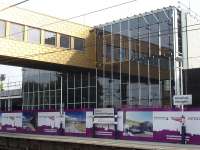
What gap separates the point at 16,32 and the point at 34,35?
2041 mm

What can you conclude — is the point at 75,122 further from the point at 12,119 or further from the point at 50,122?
the point at 12,119

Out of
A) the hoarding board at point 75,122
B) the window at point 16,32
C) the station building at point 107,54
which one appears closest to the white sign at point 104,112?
the hoarding board at point 75,122

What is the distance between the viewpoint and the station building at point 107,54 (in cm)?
3791

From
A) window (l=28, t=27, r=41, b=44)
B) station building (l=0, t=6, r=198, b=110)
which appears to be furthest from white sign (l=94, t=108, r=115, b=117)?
window (l=28, t=27, r=41, b=44)

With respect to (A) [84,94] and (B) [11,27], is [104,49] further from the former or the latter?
(B) [11,27]

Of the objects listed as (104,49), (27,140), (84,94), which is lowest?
(27,140)

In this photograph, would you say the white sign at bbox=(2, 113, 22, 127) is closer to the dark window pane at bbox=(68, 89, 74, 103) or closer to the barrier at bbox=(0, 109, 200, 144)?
the barrier at bbox=(0, 109, 200, 144)

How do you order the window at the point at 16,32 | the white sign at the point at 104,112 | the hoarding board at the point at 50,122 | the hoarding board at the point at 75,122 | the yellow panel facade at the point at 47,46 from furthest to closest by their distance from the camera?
the window at the point at 16,32 → the yellow panel facade at the point at 47,46 → the hoarding board at the point at 50,122 → the hoarding board at the point at 75,122 → the white sign at the point at 104,112

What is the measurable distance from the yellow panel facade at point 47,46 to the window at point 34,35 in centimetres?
36

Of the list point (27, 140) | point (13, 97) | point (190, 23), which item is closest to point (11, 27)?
point (27, 140)

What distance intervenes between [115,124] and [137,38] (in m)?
13.4

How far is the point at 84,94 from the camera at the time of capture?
4544 centimetres

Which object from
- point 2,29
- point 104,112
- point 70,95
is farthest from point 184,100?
point 70,95

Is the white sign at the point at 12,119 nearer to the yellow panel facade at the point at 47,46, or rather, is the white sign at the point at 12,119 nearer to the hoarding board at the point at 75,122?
the yellow panel facade at the point at 47,46
